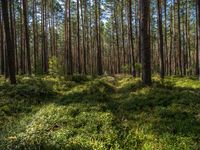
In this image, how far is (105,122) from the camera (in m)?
10.2

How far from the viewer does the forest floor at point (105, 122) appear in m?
8.41

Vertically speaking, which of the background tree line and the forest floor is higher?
the background tree line

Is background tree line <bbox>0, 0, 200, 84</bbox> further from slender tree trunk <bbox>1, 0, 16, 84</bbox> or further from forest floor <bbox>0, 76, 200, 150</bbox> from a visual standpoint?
forest floor <bbox>0, 76, 200, 150</bbox>

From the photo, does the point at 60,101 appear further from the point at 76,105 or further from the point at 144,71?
the point at 144,71

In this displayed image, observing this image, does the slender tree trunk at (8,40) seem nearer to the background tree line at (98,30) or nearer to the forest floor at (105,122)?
the background tree line at (98,30)

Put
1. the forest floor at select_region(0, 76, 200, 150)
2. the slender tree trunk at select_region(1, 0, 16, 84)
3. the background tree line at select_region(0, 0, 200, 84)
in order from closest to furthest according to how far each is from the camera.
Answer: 1. the forest floor at select_region(0, 76, 200, 150)
2. the slender tree trunk at select_region(1, 0, 16, 84)
3. the background tree line at select_region(0, 0, 200, 84)

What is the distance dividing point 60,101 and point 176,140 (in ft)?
24.4

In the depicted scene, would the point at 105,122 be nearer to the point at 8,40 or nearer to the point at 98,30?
the point at 8,40

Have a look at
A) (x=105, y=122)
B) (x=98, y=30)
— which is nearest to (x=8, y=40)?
(x=105, y=122)

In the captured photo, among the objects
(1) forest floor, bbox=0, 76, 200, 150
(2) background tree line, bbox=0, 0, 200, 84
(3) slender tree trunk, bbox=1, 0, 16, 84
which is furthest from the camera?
(2) background tree line, bbox=0, 0, 200, 84

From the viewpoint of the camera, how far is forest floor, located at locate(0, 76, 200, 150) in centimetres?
841

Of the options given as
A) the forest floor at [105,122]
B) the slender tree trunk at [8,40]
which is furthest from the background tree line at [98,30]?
the forest floor at [105,122]

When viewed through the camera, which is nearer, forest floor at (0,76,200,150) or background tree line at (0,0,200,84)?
forest floor at (0,76,200,150)

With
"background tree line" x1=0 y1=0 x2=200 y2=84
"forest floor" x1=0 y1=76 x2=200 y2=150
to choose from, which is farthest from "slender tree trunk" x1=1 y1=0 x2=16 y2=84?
"forest floor" x1=0 y1=76 x2=200 y2=150
